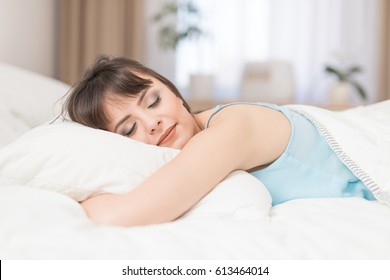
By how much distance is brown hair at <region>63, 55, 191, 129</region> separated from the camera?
4.00 ft

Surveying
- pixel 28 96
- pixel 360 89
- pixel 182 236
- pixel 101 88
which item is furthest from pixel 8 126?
pixel 360 89

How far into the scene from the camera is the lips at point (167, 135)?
1.18 meters

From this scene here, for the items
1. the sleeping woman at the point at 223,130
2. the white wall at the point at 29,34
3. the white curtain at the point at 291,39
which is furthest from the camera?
the white curtain at the point at 291,39

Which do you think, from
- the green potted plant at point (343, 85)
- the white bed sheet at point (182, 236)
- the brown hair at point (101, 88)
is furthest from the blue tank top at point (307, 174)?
the green potted plant at point (343, 85)

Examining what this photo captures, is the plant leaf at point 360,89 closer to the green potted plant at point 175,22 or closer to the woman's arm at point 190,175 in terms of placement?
the green potted plant at point 175,22

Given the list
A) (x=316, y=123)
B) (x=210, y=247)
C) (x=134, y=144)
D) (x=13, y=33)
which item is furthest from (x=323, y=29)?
(x=210, y=247)

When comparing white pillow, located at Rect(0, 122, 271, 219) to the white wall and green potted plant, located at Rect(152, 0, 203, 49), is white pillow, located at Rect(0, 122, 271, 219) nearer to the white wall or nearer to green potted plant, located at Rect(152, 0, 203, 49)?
the white wall

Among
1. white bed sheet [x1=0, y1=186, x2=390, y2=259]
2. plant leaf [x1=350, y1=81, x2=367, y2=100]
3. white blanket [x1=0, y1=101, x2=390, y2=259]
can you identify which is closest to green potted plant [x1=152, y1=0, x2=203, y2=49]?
plant leaf [x1=350, y1=81, x2=367, y2=100]

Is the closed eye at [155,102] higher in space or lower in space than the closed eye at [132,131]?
higher

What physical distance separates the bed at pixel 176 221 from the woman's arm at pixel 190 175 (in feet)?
0.09

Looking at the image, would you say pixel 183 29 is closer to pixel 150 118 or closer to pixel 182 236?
pixel 150 118

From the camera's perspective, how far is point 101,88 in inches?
49.1

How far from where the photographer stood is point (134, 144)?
1.02 metres

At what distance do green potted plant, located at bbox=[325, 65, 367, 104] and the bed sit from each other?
1.97 metres
